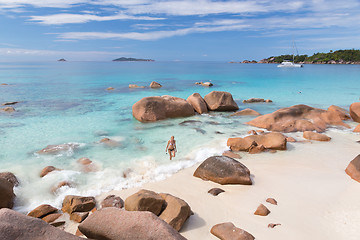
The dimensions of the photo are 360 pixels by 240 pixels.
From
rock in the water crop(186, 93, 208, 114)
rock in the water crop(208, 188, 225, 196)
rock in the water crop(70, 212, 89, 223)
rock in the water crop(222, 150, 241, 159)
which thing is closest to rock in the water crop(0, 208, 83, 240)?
rock in the water crop(70, 212, 89, 223)

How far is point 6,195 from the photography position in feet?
21.6

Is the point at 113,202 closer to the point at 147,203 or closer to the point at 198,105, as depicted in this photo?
the point at 147,203

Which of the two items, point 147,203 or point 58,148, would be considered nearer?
point 147,203

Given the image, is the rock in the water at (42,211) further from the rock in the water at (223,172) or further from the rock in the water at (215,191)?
the rock in the water at (223,172)

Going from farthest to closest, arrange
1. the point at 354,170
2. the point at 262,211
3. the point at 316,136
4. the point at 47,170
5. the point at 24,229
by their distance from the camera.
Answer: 1. the point at 316,136
2. the point at 47,170
3. the point at 354,170
4. the point at 262,211
5. the point at 24,229

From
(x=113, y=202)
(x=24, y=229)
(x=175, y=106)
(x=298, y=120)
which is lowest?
(x=113, y=202)

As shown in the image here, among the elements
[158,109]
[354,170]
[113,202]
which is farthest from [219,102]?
[113,202]

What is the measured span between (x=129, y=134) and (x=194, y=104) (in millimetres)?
6579

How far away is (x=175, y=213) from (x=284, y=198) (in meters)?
3.31

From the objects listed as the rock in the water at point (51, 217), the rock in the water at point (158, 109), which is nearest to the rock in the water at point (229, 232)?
the rock in the water at point (51, 217)

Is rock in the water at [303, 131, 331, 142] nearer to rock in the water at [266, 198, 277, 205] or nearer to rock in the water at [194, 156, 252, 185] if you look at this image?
rock in the water at [194, 156, 252, 185]

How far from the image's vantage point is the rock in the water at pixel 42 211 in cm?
632

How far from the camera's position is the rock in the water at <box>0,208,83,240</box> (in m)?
3.47

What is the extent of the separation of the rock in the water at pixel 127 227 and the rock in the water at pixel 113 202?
7.49ft
